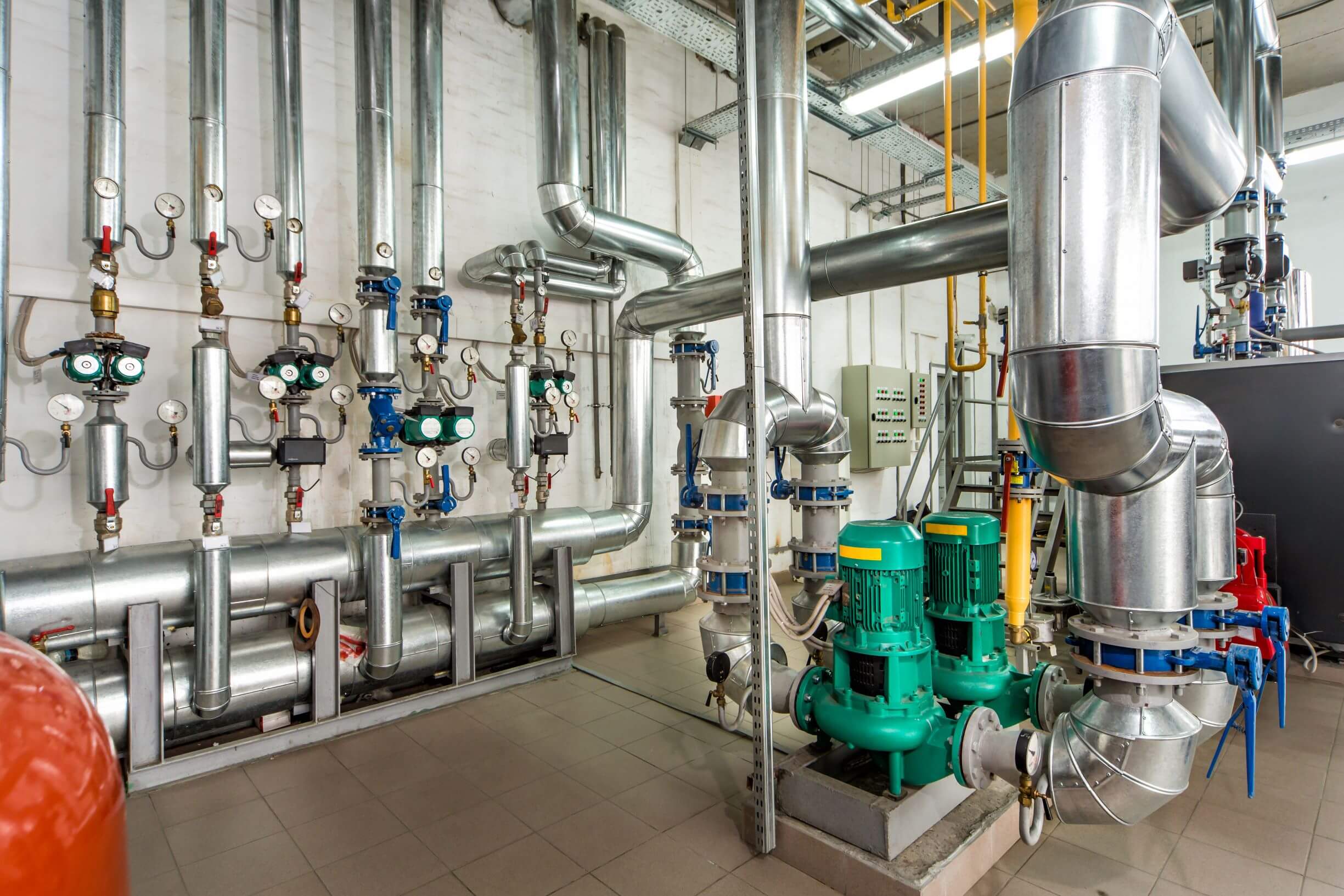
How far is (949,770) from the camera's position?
1913 millimetres

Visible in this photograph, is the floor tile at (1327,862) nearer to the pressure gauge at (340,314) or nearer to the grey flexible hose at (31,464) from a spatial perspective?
the pressure gauge at (340,314)

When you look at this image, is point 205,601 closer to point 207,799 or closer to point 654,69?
point 207,799

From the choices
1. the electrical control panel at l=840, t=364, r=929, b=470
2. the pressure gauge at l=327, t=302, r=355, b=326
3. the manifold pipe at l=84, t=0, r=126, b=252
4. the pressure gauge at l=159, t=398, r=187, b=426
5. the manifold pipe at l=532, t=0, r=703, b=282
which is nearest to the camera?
the manifold pipe at l=84, t=0, r=126, b=252

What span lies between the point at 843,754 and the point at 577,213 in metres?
2.87

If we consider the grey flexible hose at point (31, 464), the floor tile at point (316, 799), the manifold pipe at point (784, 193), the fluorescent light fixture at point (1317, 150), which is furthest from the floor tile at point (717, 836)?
the fluorescent light fixture at point (1317, 150)

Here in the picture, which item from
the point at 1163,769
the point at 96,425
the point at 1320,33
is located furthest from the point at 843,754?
the point at 1320,33

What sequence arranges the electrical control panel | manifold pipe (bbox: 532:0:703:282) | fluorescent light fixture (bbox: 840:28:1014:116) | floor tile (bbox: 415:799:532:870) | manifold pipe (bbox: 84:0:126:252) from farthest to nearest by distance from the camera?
1. the electrical control panel
2. manifold pipe (bbox: 532:0:703:282)
3. fluorescent light fixture (bbox: 840:28:1014:116)
4. manifold pipe (bbox: 84:0:126:252)
5. floor tile (bbox: 415:799:532:870)

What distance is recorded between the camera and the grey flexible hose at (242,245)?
111 inches

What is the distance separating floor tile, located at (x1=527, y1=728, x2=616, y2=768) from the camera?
2619mm

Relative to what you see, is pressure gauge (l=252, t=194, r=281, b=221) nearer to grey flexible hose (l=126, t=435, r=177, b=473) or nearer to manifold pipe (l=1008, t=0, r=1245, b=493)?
grey flexible hose (l=126, t=435, r=177, b=473)

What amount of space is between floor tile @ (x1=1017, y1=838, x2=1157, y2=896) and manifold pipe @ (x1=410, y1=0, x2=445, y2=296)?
3.24 metres

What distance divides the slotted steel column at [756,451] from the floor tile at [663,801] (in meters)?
0.30

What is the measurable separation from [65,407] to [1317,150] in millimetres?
7918

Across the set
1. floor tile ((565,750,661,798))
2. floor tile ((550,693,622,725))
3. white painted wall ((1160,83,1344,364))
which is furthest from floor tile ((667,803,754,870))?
Answer: white painted wall ((1160,83,1344,364))
